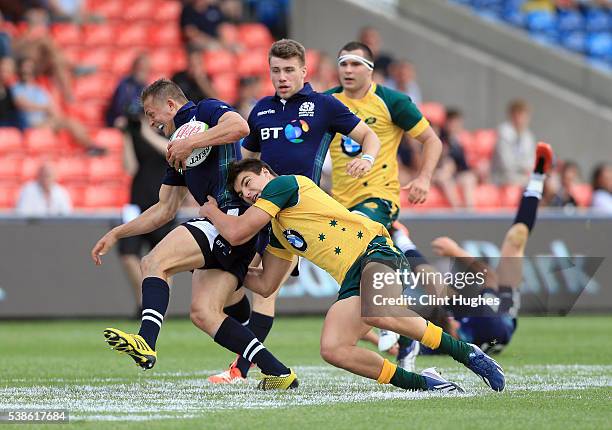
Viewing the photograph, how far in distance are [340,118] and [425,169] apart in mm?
1067

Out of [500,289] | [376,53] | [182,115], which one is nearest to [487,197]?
[376,53]

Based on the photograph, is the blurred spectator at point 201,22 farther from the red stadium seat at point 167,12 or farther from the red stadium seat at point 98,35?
the red stadium seat at point 98,35

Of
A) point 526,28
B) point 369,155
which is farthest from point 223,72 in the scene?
point 369,155

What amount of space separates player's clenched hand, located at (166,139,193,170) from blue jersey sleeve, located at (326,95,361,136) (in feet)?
3.89

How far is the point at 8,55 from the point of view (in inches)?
722

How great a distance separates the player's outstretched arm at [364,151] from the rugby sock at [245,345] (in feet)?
3.93

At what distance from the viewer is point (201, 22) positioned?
1981 cm

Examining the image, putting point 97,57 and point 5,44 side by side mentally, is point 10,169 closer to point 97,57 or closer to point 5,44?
point 5,44

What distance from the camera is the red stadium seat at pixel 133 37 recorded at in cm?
2052

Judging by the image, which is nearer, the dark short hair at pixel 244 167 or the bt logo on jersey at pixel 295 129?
the dark short hair at pixel 244 167

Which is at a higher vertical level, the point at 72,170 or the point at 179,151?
the point at 179,151

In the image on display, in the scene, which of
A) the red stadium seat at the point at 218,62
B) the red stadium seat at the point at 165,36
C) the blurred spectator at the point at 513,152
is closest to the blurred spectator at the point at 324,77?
the red stadium seat at the point at 218,62

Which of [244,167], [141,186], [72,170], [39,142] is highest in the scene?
[244,167]

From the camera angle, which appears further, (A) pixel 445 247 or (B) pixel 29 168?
(B) pixel 29 168
